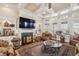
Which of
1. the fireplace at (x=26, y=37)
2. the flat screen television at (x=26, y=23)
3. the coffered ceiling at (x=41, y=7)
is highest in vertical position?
the coffered ceiling at (x=41, y=7)

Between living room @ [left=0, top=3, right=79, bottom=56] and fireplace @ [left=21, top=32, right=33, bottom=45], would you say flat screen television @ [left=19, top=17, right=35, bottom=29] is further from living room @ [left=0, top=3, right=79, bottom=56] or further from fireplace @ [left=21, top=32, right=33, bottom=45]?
fireplace @ [left=21, top=32, right=33, bottom=45]

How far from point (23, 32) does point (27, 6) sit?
45 centimetres

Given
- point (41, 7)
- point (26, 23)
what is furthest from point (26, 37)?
point (41, 7)

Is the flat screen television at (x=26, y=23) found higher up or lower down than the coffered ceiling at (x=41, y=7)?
lower down

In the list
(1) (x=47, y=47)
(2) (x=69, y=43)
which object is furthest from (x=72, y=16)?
(1) (x=47, y=47)

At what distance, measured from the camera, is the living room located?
7.26ft

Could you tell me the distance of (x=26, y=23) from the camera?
89.0 inches

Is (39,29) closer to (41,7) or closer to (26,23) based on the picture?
(26,23)

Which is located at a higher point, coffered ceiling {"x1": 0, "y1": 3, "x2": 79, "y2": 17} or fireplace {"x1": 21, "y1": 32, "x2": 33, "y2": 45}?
coffered ceiling {"x1": 0, "y1": 3, "x2": 79, "y2": 17}

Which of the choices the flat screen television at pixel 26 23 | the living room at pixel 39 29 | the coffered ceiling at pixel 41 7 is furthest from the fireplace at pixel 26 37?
the coffered ceiling at pixel 41 7

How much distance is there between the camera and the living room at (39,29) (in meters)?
2.21

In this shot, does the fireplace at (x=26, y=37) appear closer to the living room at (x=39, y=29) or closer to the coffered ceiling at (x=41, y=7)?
the living room at (x=39, y=29)

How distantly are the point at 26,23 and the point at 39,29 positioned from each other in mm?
248

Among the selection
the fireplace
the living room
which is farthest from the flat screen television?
the fireplace
